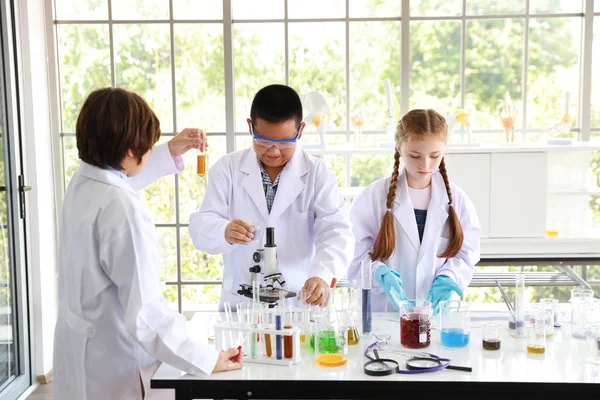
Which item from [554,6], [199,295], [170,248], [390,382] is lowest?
[199,295]

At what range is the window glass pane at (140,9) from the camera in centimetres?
436

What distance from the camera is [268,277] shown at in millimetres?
2258

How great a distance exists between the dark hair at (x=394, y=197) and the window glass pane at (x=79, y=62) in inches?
95.2

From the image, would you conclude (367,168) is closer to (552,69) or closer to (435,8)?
(435,8)

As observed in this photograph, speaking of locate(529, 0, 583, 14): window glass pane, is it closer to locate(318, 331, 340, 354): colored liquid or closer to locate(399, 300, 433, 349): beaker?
locate(399, 300, 433, 349): beaker

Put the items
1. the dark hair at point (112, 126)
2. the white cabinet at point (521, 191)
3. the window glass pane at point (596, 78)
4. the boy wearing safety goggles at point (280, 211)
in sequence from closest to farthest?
the dark hair at point (112, 126), the boy wearing safety goggles at point (280, 211), the white cabinet at point (521, 191), the window glass pane at point (596, 78)

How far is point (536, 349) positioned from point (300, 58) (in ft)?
9.27

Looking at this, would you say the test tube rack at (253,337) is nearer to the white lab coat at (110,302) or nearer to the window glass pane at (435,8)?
the white lab coat at (110,302)

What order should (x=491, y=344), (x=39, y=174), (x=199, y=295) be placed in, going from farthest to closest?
1. (x=199, y=295)
2. (x=39, y=174)
3. (x=491, y=344)

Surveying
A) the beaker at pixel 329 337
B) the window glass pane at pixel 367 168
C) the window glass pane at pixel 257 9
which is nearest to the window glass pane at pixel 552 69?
the window glass pane at pixel 367 168

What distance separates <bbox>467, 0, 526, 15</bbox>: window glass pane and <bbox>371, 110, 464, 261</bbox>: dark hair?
2.00 meters

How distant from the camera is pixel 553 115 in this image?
4594 mm

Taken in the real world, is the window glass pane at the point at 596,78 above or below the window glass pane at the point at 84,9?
below

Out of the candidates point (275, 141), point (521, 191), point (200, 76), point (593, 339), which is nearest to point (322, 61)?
point (200, 76)
